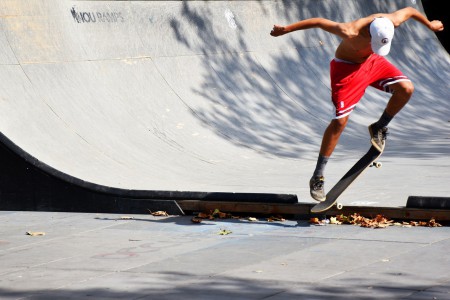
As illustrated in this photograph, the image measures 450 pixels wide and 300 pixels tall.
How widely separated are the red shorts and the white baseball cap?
379 millimetres

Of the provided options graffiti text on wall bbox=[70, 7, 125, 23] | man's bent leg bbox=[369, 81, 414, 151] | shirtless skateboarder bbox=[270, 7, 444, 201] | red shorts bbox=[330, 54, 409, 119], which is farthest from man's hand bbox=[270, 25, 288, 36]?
graffiti text on wall bbox=[70, 7, 125, 23]

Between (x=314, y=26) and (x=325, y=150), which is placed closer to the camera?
(x=314, y=26)

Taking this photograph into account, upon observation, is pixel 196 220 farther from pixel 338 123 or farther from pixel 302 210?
pixel 338 123

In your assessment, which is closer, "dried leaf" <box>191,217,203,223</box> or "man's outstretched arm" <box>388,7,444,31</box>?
"man's outstretched arm" <box>388,7,444,31</box>

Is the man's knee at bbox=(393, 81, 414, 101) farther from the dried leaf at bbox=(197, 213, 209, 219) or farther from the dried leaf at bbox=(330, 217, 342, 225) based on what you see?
the dried leaf at bbox=(197, 213, 209, 219)

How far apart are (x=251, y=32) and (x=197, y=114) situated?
10.3 feet

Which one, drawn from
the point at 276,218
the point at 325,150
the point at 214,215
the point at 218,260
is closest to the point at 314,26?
the point at 325,150

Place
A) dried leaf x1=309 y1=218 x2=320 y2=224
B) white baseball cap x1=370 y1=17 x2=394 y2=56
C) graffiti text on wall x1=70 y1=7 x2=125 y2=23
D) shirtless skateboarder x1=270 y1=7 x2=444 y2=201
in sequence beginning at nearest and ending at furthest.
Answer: white baseball cap x1=370 y1=17 x2=394 y2=56, shirtless skateboarder x1=270 y1=7 x2=444 y2=201, dried leaf x1=309 y1=218 x2=320 y2=224, graffiti text on wall x1=70 y1=7 x2=125 y2=23

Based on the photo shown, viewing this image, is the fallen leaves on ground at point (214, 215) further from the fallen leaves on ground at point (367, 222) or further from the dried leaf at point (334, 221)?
the dried leaf at point (334, 221)

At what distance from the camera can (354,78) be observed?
737 centimetres

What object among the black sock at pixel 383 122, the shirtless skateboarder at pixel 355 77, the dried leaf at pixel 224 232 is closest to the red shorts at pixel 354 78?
the shirtless skateboarder at pixel 355 77

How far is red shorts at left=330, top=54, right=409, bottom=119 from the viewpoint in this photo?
7.32m

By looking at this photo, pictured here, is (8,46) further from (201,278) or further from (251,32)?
(201,278)

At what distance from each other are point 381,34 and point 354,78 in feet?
1.81
